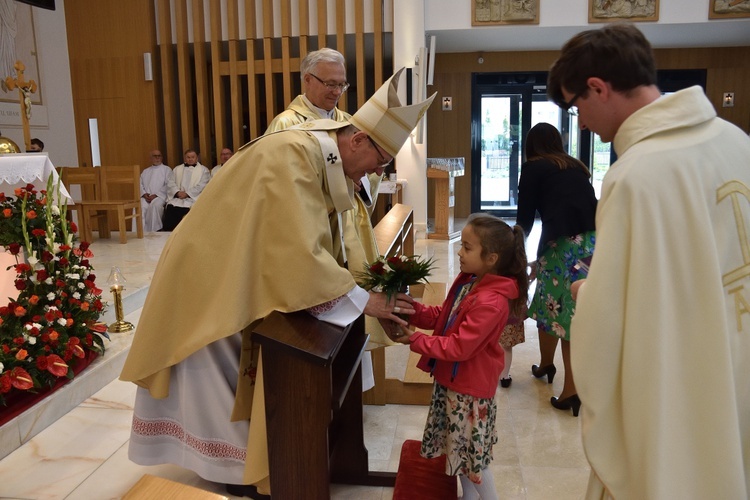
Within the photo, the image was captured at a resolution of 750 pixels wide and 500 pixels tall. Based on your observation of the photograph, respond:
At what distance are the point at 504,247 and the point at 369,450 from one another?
1.26 meters

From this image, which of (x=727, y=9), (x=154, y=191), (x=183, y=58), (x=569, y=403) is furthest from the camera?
(x=183, y=58)

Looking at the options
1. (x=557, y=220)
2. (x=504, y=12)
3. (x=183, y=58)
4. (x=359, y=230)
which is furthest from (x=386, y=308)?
(x=183, y=58)

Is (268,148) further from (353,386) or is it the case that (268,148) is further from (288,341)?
(353,386)

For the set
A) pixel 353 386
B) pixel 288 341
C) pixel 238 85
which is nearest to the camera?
pixel 288 341

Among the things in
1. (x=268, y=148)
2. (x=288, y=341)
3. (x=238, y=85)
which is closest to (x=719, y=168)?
(x=288, y=341)

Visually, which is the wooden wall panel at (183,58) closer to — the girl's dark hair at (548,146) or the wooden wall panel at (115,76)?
the wooden wall panel at (115,76)

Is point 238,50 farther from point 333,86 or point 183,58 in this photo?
point 333,86

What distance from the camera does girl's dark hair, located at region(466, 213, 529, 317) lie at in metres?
2.13

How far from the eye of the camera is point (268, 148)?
2010 millimetres

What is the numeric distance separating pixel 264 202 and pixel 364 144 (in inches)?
15.8

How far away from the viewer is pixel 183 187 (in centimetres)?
953

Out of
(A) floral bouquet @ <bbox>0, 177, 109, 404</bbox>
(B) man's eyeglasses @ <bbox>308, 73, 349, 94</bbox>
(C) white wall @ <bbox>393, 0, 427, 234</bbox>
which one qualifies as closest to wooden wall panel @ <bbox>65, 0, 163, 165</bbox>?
(C) white wall @ <bbox>393, 0, 427, 234</bbox>

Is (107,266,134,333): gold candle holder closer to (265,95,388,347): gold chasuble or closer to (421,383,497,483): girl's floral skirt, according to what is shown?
(265,95,388,347): gold chasuble

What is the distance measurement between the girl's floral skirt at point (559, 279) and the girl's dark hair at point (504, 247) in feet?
3.08
